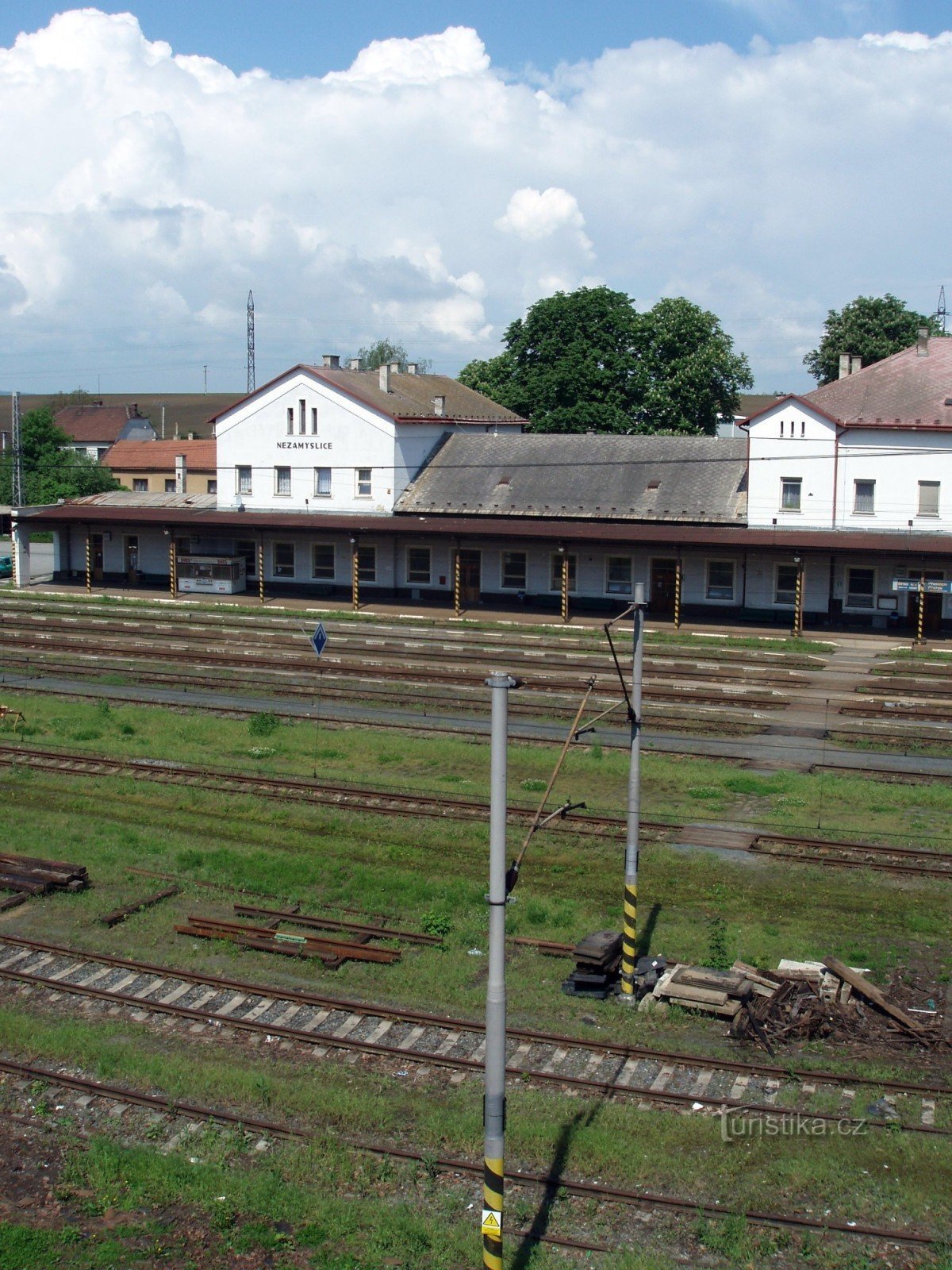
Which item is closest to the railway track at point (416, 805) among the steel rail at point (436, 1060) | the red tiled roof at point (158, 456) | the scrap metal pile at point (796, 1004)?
the scrap metal pile at point (796, 1004)

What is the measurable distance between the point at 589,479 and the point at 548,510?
7.98 ft

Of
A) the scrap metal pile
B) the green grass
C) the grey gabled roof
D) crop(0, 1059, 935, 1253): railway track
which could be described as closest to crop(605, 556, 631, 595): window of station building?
the grey gabled roof

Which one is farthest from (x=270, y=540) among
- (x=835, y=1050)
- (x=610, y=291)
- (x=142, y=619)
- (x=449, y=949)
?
(x=835, y=1050)

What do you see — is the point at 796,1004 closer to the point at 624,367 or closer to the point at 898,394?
the point at 898,394

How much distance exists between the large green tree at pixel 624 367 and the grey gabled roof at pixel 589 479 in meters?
11.8

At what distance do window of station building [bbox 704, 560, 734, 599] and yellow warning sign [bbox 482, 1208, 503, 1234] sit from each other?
36929mm

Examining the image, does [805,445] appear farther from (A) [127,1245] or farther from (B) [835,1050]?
(A) [127,1245]

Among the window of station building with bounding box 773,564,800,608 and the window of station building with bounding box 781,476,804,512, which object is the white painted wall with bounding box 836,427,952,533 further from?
the window of station building with bounding box 773,564,800,608

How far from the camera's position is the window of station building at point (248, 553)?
52.5 meters

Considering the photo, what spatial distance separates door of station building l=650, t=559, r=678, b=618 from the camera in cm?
4419

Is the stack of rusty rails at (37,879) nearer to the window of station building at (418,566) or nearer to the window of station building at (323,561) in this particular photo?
the window of station building at (418,566)

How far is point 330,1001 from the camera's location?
1366 centimetres

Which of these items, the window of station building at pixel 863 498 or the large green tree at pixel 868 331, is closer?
the window of station building at pixel 863 498

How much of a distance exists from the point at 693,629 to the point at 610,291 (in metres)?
27.5
